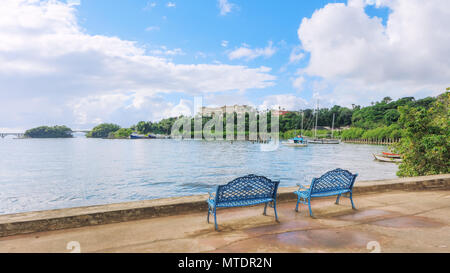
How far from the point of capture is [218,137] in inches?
4680

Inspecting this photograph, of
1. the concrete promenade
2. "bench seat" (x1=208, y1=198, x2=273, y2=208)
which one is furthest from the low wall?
"bench seat" (x1=208, y1=198, x2=273, y2=208)

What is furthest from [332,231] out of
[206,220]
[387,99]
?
[387,99]

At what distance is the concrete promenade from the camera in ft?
11.9

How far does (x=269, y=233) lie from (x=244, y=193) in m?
0.80

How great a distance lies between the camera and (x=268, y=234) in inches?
162

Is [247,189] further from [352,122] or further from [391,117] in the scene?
[352,122]

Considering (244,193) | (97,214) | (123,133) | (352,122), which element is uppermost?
(352,122)

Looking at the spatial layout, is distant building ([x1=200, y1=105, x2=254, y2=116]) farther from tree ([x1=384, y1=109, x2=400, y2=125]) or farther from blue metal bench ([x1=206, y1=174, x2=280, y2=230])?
blue metal bench ([x1=206, y1=174, x2=280, y2=230])

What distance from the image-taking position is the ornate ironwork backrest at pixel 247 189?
444cm

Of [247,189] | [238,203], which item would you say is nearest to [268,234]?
[238,203]

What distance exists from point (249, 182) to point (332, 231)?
4.99ft

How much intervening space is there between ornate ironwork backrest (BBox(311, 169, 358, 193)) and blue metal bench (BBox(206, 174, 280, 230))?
93 centimetres
